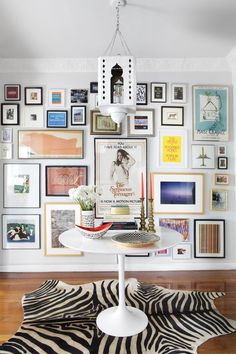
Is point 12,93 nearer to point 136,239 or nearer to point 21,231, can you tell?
point 21,231

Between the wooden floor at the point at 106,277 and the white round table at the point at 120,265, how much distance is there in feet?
1.98

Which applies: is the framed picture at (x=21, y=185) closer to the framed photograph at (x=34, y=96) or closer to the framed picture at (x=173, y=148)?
the framed photograph at (x=34, y=96)

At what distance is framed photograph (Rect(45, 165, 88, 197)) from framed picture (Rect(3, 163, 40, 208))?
126 mm

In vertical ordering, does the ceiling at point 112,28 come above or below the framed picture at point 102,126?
above

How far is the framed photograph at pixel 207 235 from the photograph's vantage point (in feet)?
10.1

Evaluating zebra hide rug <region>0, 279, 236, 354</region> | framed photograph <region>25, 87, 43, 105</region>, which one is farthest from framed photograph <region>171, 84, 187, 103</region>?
zebra hide rug <region>0, 279, 236, 354</region>

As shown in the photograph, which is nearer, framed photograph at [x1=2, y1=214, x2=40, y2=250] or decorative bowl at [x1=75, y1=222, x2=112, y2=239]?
decorative bowl at [x1=75, y1=222, x2=112, y2=239]

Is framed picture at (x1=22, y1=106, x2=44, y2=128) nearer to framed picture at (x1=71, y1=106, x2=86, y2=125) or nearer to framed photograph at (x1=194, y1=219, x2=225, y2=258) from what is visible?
framed picture at (x1=71, y1=106, x2=86, y2=125)

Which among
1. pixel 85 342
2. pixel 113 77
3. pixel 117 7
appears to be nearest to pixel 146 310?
pixel 85 342

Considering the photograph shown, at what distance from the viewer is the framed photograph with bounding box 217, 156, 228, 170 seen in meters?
3.08

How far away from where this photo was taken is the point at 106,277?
2857 millimetres

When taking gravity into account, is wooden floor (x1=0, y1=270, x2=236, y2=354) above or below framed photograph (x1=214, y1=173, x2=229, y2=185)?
below

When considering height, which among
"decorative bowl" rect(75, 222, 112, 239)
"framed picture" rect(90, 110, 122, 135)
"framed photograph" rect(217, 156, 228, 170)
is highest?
"framed picture" rect(90, 110, 122, 135)

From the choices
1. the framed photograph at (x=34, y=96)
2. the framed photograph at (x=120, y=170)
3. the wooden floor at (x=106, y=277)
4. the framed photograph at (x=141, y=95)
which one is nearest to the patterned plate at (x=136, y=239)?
the wooden floor at (x=106, y=277)
